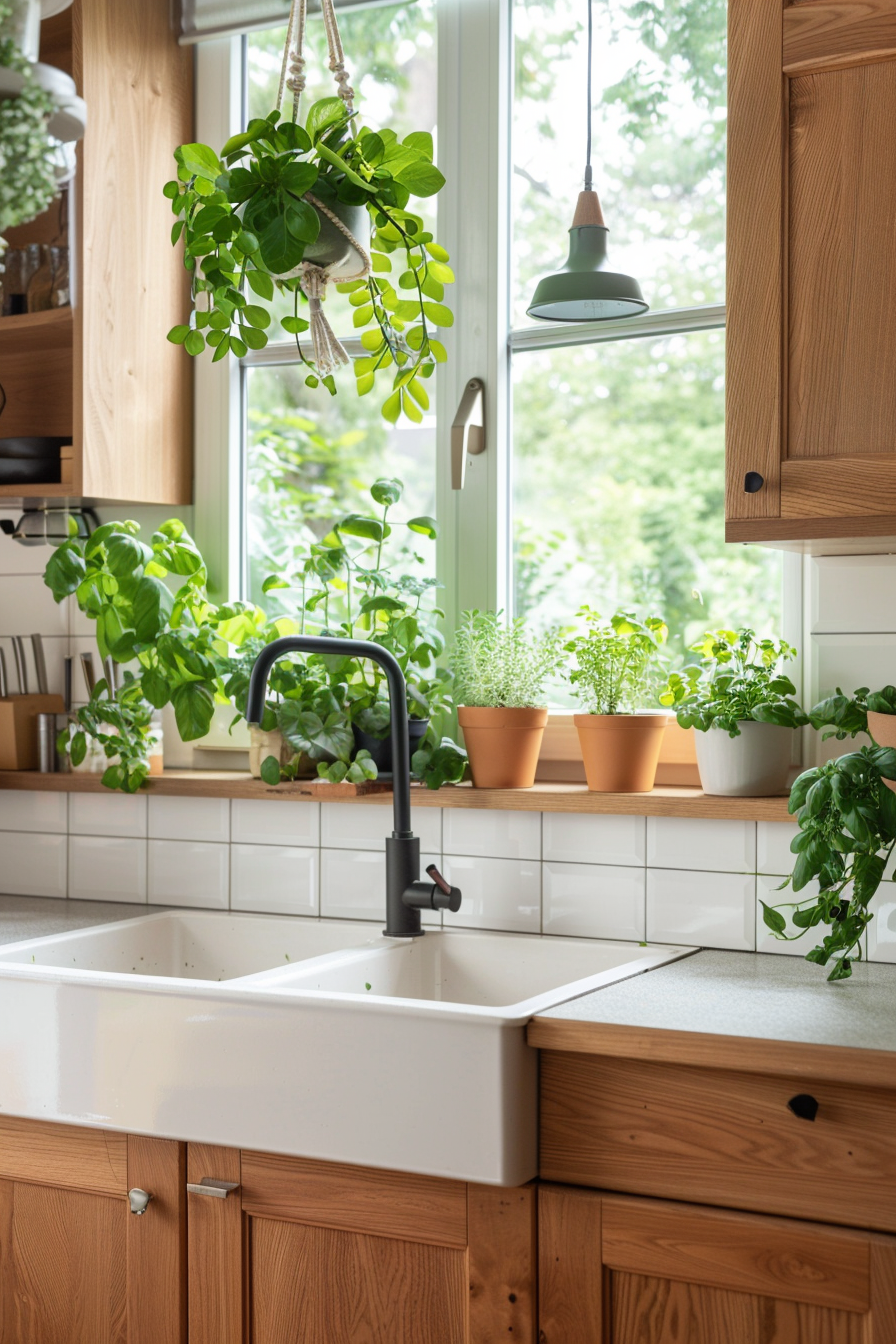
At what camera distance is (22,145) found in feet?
1.64

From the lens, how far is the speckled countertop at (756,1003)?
127 centimetres

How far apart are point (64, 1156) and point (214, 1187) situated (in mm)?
217

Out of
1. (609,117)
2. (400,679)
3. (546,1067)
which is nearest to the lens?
(546,1067)

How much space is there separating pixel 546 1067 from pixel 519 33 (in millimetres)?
1649

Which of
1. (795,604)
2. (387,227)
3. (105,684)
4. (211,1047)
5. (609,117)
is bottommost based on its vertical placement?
(211,1047)

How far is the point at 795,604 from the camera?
1906 millimetres

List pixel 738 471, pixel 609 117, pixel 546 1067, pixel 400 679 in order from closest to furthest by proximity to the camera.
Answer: pixel 546 1067, pixel 738 471, pixel 400 679, pixel 609 117

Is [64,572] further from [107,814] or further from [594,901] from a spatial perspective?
[594,901]

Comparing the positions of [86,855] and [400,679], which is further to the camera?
[86,855]

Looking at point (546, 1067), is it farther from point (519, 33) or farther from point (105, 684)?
point (519, 33)

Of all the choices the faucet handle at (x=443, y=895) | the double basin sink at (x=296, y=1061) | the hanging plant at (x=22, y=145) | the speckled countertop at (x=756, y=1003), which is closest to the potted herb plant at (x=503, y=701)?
the faucet handle at (x=443, y=895)

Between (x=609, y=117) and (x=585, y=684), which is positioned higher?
(x=609, y=117)

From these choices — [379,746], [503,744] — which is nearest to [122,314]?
[379,746]

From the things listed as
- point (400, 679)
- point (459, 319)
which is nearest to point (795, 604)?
point (400, 679)
